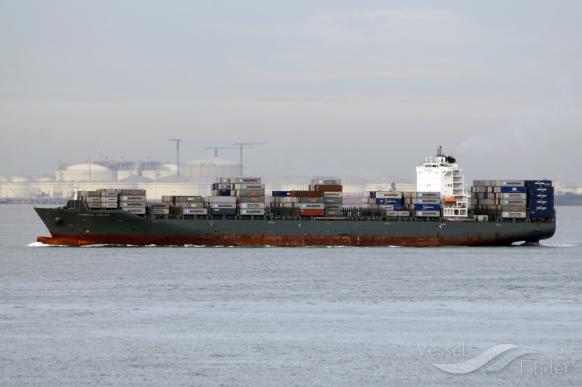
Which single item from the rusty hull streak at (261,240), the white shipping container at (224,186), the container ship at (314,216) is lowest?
the rusty hull streak at (261,240)

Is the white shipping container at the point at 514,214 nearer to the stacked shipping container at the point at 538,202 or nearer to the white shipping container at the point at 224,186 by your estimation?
the stacked shipping container at the point at 538,202

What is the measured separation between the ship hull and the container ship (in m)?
0.07

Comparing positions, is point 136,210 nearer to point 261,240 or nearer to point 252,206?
point 252,206

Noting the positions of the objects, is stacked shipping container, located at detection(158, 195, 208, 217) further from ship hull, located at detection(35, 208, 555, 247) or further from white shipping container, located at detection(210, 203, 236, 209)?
ship hull, located at detection(35, 208, 555, 247)

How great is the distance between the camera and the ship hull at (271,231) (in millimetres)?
83250

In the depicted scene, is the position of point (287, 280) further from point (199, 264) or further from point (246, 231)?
point (246, 231)

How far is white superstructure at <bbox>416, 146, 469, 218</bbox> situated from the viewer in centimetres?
9006

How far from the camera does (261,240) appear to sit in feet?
282

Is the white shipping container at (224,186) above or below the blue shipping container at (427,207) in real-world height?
above

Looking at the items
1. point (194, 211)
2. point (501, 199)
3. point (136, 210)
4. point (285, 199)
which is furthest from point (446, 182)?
point (136, 210)

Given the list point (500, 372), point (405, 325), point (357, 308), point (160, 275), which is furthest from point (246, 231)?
point (500, 372)

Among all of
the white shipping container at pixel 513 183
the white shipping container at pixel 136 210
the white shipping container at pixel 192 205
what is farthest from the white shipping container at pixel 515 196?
the white shipping container at pixel 136 210

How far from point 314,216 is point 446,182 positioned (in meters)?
12.9

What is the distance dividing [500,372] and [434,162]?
6103 centimetres
